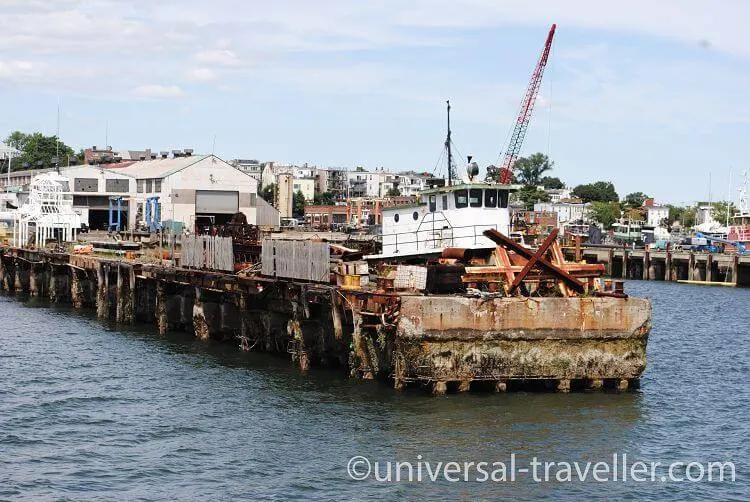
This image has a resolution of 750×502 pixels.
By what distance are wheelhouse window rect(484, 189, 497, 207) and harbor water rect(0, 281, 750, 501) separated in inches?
384

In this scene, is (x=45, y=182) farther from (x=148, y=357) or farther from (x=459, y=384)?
(x=459, y=384)

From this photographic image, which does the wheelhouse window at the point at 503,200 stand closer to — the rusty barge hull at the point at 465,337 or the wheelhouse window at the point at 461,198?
the wheelhouse window at the point at 461,198

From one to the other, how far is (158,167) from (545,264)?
8488 cm

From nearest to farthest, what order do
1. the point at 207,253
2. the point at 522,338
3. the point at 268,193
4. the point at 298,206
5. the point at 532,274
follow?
the point at 522,338 → the point at 532,274 → the point at 207,253 → the point at 268,193 → the point at 298,206

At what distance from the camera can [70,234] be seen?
8975 centimetres

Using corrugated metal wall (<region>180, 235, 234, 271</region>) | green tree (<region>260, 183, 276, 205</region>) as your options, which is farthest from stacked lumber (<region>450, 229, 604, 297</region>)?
green tree (<region>260, 183, 276, 205</region>)

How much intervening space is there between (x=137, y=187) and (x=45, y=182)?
22601 millimetres

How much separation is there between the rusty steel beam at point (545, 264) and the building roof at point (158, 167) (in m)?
73.2

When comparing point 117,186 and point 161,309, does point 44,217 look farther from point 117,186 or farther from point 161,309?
point 161,309

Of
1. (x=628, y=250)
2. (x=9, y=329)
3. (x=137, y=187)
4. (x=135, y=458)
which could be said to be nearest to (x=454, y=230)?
(x=135, y=458)

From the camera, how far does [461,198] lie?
144 ft

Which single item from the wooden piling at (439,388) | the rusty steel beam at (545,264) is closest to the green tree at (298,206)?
the rusty steel beam at (545,264)

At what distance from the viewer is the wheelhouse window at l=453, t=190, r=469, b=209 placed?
4375 cm

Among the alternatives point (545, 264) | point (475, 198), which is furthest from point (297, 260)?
point (545, 264)
